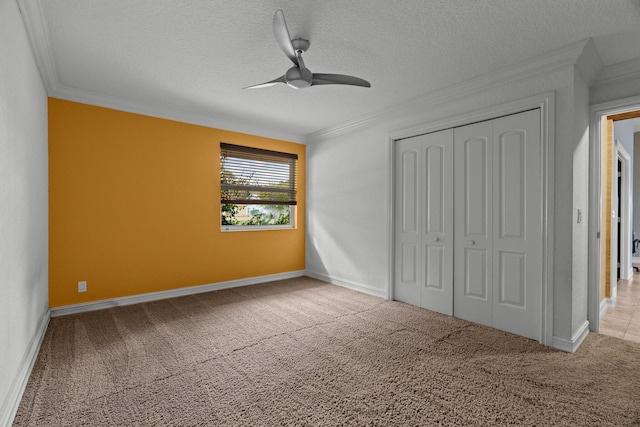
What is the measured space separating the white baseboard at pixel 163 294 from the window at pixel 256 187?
842 mm

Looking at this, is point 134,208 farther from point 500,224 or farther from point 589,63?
point 589,63

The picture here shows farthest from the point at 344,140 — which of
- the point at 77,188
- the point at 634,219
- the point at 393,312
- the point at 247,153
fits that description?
the point at 634,219

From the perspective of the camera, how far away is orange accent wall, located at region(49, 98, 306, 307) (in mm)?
3621

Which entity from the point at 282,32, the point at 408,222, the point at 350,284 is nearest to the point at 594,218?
the point at 408,222

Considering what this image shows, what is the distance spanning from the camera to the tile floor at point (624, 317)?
313 centimetres

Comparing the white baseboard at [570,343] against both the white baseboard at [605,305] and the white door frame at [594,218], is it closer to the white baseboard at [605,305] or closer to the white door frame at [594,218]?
the white door frame at [594,218]

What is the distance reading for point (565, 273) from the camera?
276 cm

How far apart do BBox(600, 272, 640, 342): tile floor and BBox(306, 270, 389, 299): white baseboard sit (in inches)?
91.2

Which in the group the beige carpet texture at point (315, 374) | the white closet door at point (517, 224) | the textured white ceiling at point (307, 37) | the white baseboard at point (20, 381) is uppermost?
the textured white ceiling at point (307, 37)

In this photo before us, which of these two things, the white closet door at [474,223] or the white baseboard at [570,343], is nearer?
the white baseboard at [570,343]

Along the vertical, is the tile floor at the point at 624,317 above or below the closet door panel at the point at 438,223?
below

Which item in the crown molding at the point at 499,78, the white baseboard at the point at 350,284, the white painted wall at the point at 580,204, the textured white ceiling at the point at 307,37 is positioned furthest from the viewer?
the white baseboard at the point at 350,284

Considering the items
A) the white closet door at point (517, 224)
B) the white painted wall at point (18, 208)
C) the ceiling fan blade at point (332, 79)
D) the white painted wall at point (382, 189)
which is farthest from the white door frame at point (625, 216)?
the white painted wall at point (18, 208)

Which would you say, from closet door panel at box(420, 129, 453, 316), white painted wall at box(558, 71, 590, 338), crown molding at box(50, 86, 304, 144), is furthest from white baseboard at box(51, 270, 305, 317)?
white painted wall at box(558, 71, 590, 338)
